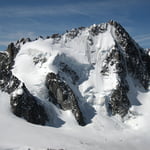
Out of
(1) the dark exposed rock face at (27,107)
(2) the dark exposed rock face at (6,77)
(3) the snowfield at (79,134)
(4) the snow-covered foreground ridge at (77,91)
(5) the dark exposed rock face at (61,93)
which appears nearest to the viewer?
(3) the snowfield at (79,134)

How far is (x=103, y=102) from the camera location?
4141cm

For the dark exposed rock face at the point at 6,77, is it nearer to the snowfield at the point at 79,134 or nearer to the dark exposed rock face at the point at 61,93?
the snowfield at the point at 79,134

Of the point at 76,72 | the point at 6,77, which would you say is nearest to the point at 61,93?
the point at 76,72

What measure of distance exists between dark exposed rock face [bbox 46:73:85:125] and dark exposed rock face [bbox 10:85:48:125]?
3903 millimetres

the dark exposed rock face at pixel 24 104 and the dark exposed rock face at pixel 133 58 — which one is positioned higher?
the dark exposed rock face at pixel 133 58

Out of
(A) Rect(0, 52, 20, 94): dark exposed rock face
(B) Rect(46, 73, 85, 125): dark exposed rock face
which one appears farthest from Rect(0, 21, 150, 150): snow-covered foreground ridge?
(A) Rect(0, 52, 20, 94): dark exposed rock face

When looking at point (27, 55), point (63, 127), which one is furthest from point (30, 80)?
point (63, 127)

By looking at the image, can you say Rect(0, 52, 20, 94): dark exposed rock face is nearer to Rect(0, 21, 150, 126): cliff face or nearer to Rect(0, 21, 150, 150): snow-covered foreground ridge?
Rect(0, 21, 150, 126): cliff face

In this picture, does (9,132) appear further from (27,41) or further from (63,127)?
(27,41)

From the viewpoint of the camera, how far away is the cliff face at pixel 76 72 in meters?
38.6

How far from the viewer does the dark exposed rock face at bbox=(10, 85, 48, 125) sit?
35469 mm

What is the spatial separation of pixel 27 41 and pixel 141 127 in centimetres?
2649

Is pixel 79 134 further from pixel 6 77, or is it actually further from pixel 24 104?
pixel 6 77

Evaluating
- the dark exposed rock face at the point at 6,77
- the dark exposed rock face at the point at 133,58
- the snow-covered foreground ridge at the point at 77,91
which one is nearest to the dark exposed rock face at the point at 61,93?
the snow-covered foreground ridge at the point at 77,91
